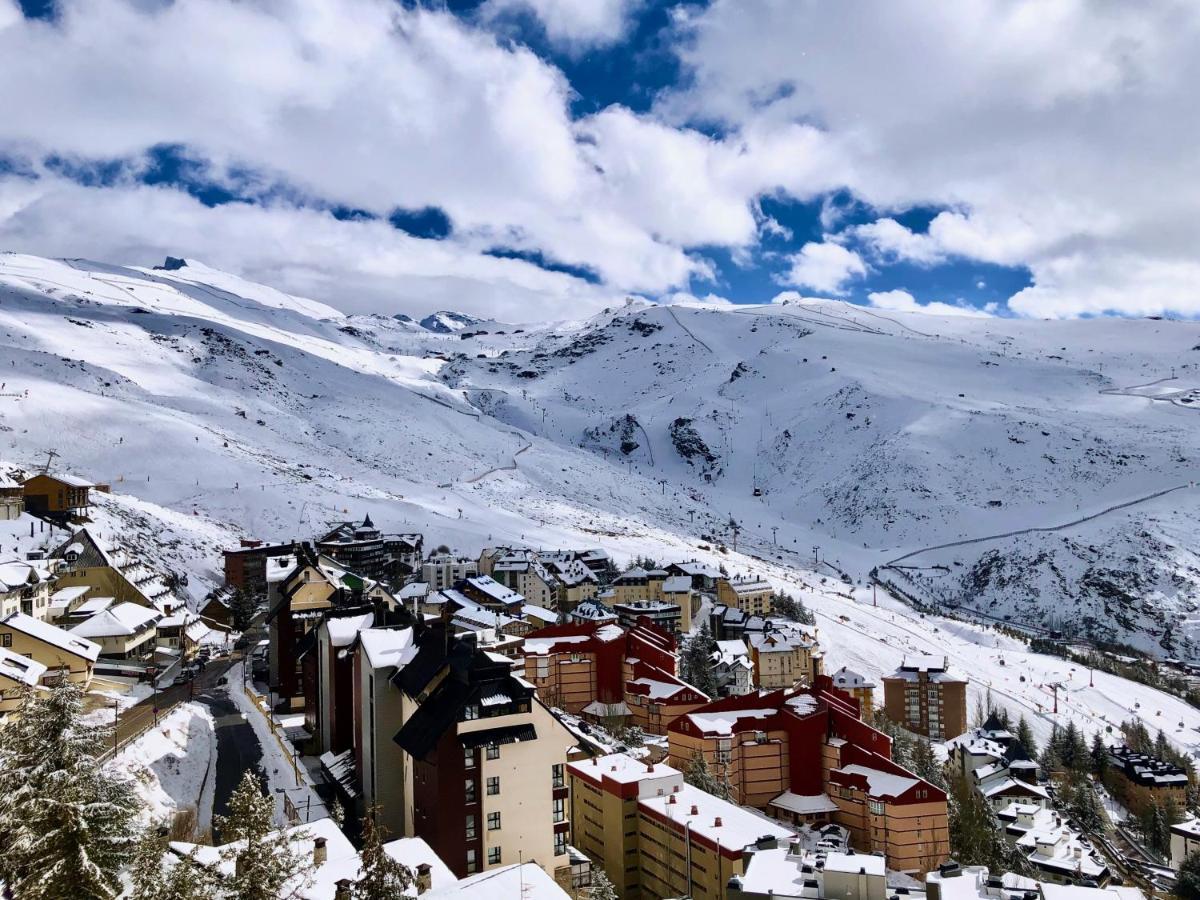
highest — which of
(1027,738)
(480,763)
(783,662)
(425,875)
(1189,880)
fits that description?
(425,875)

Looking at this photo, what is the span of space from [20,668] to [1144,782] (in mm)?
77984

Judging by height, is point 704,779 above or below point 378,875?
below

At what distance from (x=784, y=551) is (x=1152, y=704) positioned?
75.2 meters

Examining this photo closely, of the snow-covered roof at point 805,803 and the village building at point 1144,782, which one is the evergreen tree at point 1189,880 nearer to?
the village building at point 1144,782

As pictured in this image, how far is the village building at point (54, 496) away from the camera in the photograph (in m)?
79.2

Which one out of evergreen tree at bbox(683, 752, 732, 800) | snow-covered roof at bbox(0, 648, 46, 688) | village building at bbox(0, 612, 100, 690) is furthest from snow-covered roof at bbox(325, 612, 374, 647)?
evergreen tree at bbox(683, 752, 732, 800)

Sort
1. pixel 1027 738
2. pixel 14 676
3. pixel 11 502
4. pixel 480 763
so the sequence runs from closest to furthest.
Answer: pixel 480 763 < pixel 14 676 < pixel 11 502 < pixel 1027 738

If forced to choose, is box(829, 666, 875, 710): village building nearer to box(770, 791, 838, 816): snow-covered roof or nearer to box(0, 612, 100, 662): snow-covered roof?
box(770, 791, 838, 816): snow-covered roof

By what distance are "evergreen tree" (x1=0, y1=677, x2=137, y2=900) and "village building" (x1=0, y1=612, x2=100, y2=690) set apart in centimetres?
3233

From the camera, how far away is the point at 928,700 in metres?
77.3

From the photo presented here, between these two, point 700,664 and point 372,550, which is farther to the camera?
point 372,550

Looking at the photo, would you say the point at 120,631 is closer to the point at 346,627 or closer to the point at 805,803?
the point at 346,627

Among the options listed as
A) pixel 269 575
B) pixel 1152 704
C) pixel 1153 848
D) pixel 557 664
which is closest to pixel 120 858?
pixel 269 575

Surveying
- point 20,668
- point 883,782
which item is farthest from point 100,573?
point 883,782
